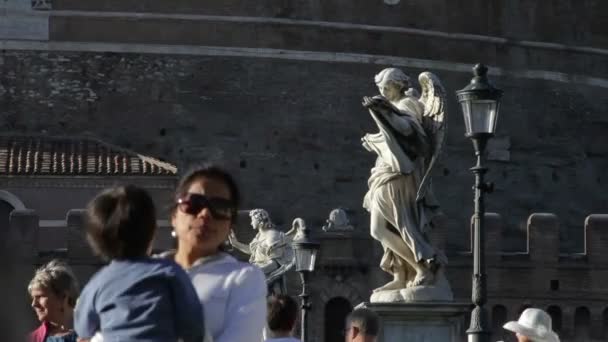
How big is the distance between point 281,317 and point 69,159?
2482 centimetres

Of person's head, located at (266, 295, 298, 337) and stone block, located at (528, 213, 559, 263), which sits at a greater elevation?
person's head, located at (266, 295, 298, 337)

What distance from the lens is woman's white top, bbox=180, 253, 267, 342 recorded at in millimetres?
5051

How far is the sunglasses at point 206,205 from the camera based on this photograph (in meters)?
5.11

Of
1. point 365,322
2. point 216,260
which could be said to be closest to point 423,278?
point 365,322

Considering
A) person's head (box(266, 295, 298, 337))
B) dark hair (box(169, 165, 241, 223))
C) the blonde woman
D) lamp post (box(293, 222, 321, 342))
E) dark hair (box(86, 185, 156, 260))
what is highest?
dark hair (box(169, 165, 241, 223))

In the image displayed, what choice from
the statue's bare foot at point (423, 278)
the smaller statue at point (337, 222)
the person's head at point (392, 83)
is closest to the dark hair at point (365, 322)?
the statue's bare foot at point (423, 278)

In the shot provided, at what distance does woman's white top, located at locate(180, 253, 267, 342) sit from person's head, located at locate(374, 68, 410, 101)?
23.9ft

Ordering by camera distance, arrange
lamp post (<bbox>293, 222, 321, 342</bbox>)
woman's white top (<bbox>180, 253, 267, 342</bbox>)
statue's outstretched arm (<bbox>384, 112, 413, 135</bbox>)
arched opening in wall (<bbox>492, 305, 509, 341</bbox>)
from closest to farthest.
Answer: woman's white top (<bbox>180, 253, 267, 342</bbox>) < statue's outstretched arm (<bbox>384, 112, 413, 135</bbox>) < lamp post (<bbox>293, 222, 321, 342</bbox>) < arched opening in wall (<bbox>492, 305, 509, 341</bbox>)

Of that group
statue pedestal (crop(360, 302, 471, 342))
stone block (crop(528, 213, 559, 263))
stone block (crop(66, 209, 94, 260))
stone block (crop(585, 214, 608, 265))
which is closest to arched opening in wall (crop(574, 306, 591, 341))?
stone block (crop(585, 214, 608, 265))

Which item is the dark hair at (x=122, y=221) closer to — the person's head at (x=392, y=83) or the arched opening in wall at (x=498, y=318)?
the person's head at (x=392, y=83)

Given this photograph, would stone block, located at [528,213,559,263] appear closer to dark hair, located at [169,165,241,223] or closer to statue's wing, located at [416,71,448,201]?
statue's wing, located at [416,71,448,201]

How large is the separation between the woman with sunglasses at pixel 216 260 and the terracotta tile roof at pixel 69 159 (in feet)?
83.6

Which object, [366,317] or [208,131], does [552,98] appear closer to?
[208,131]

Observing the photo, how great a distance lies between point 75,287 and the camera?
6.25 metres
